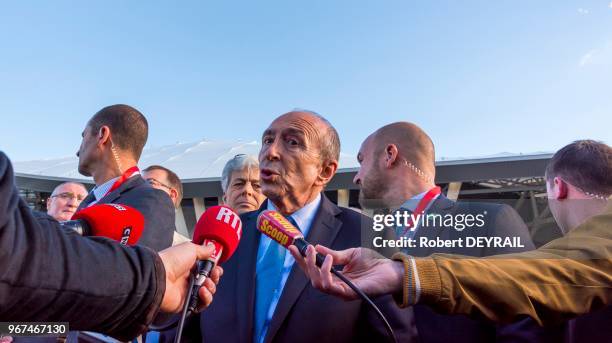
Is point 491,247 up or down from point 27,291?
down

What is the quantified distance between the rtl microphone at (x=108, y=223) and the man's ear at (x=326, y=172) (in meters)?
1.14

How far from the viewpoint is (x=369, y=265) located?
1423 millimetres

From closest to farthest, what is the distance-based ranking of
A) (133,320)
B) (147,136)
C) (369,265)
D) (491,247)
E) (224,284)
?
(133,320)
(369,265)
(491,247)
(224,284)
(147,136)

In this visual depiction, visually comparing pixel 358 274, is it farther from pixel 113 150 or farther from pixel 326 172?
pixel 113 150

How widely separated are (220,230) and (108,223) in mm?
350

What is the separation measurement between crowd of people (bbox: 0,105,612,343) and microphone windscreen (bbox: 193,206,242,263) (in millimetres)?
122

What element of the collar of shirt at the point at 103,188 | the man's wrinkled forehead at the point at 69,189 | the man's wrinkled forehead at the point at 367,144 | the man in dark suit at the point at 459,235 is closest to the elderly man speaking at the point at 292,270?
the man in dark suit at the point at 459,235

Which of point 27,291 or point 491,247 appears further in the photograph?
point 491,247

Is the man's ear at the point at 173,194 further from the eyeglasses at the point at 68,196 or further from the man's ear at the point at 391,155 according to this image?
the man's ear at the point at 391,155

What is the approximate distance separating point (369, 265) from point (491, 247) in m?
0.55

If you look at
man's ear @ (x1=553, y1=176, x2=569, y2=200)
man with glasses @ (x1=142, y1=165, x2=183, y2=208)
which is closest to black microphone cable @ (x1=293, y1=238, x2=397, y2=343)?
man's ear @ (x1=553, y1=176, x2=569, y2=200)

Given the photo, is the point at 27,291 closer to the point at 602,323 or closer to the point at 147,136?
the point at 602,323

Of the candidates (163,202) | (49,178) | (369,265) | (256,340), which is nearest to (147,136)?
(163,202)

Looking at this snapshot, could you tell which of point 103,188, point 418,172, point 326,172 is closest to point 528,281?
point 326,172
